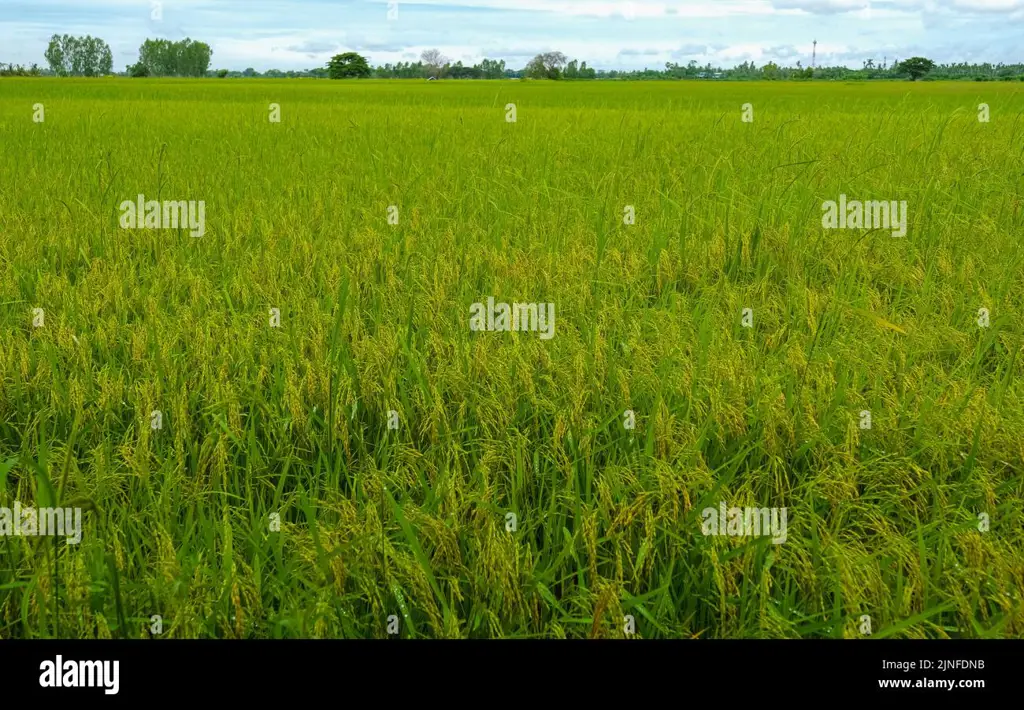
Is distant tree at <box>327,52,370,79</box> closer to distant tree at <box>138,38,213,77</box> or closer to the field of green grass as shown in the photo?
distant tree at <box>138,38,213,77</box>

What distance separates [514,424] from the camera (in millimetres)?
2092

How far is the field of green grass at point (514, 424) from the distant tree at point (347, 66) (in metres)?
47.2

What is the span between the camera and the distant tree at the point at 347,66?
156ft

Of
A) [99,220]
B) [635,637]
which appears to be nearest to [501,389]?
[635,637]

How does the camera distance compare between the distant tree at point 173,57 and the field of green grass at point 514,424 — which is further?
the distant tree at point 173,57

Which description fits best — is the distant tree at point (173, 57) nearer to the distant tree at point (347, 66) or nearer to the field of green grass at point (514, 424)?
the distant tree at point (347, 66)

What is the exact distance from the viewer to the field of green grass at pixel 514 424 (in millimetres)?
1517

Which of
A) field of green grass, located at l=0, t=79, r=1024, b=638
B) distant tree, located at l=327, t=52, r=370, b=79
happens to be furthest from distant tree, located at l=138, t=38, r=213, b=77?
field of green grass, located at l=0, t=79, r=1024, b=638

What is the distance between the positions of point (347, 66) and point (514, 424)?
5035cm

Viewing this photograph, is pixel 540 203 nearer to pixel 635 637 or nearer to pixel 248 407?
pixel 248 407

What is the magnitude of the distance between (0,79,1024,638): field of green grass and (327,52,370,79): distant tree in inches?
1860

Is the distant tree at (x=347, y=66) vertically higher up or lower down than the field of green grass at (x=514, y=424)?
higher up

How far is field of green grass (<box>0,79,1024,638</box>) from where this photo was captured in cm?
152

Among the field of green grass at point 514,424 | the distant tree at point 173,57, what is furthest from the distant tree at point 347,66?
the field of green grass at point 514,424
